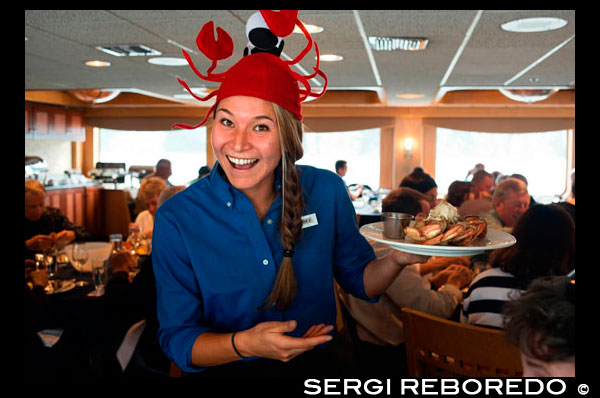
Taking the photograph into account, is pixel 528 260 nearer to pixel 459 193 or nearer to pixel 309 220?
pixel 309 220

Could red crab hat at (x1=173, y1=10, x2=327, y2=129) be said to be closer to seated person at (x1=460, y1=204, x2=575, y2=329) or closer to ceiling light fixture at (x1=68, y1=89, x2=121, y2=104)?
seated person at (x1=460, y1=204, x2=575, y2=329)

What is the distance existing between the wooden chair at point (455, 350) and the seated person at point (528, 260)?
49 centimetres

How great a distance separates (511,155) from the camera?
454 inches

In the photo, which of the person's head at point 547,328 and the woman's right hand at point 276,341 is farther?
the woman's right hand at point 276,341

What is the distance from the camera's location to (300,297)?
143cm

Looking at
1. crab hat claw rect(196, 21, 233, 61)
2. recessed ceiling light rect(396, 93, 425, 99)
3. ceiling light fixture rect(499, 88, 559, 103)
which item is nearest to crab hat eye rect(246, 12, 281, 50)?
crab hat claw rect(196, 21, 233, 61)

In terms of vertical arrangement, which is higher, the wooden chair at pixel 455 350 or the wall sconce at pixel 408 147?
the wall sconce at pixel 408 147

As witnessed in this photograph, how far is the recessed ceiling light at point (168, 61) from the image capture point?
493 centimetres

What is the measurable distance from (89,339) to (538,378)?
83.5 inches

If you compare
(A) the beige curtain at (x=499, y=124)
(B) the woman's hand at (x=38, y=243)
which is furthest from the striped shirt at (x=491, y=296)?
(A) the beige curtain at (x=499, y=124)

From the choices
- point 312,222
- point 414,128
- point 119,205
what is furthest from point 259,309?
point 414,128

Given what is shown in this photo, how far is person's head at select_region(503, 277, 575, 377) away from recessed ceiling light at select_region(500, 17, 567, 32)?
2.78 m

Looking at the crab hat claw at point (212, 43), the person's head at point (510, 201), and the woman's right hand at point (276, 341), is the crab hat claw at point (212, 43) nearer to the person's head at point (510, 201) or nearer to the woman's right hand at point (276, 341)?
the woman's right hand at point (276, 341)

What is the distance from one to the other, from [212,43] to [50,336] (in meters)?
1.72
